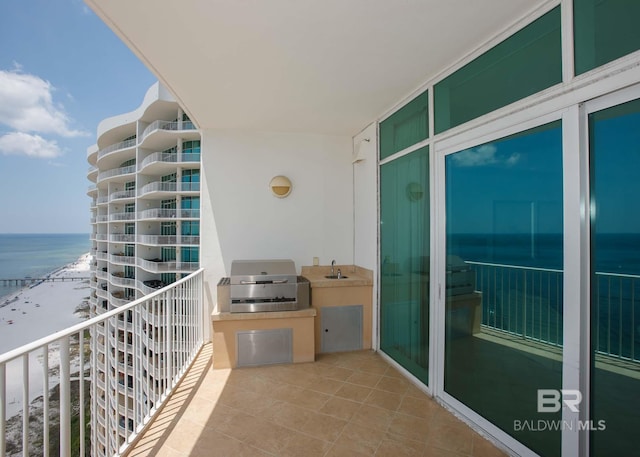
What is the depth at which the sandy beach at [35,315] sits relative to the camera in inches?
693

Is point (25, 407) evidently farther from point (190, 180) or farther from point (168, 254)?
point (168, 254)

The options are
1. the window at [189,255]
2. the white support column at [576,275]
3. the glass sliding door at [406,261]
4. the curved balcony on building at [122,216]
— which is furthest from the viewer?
→ the curved balcony on building at [122,216]

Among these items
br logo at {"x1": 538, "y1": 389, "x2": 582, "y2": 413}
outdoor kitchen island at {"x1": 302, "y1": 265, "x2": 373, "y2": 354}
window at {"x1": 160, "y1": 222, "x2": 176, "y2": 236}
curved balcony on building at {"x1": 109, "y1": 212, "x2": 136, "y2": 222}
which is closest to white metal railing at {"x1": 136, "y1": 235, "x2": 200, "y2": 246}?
window at {"x1": 160, "y1": 222, "x2": 176, "y2": 236}

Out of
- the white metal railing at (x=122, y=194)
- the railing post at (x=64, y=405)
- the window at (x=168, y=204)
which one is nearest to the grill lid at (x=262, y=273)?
the railing post at (x=64, y=405)

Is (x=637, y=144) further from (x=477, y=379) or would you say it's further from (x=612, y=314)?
(x=477, y=379)

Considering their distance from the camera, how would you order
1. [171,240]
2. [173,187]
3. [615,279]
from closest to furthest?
1. [615,279]
2. [173,187]
3. [171,240]

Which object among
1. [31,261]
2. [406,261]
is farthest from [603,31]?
[31,261]

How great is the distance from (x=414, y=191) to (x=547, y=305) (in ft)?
4.89

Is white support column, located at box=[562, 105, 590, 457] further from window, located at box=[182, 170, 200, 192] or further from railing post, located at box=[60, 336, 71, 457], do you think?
window, located at box=[182, 170, 200, 192]

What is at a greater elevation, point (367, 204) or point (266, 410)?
point (367, 204)

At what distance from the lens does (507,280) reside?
1.98m

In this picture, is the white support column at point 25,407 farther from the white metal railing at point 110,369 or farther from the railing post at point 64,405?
the railing post at point 64,405

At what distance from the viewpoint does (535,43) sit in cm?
178

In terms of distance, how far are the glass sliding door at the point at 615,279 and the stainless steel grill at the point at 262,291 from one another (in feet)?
8.17
